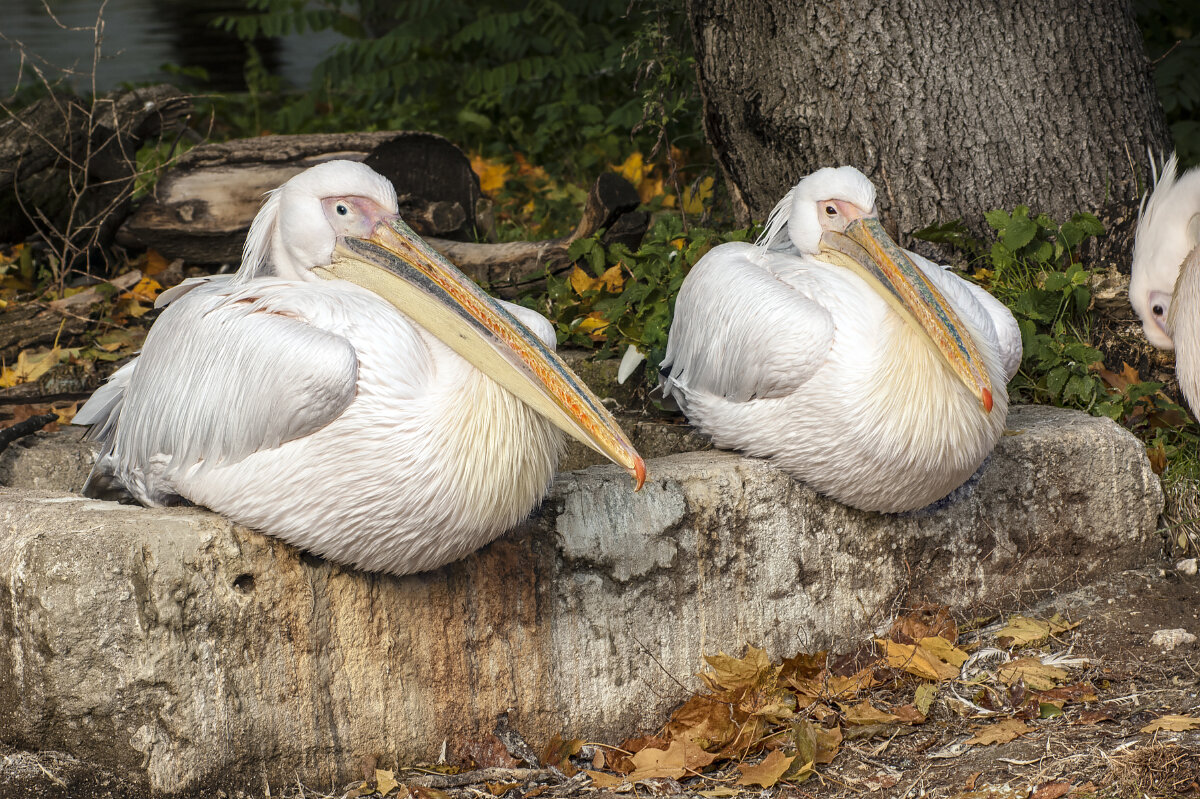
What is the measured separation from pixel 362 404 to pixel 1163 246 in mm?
2521

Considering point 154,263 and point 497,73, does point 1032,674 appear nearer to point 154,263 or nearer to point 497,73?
point 154,263

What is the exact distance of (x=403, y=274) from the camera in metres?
2.69

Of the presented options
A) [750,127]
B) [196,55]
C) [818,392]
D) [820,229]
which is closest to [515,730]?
[818,392]

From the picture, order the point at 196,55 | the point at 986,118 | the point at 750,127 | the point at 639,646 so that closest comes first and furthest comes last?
the point at 639,646 → the point at 986,118 → the point at 750,127 → the point at 196,55

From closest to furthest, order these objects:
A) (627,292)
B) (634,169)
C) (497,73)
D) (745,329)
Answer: (745,329) → (627,292) → (634,169) → (497,73)

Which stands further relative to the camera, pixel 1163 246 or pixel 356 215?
pixel 1163 246

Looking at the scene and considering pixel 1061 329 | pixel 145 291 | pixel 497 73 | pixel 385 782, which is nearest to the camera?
pixel 385 782

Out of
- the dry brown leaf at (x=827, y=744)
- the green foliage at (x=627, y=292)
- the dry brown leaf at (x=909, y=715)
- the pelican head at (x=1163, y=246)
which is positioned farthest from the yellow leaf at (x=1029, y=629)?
the green foliage at (x=627, y=292)

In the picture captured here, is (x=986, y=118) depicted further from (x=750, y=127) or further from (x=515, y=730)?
(x=515, y=730)

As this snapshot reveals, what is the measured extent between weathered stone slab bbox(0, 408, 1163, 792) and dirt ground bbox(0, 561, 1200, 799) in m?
0.09

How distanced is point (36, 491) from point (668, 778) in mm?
1697

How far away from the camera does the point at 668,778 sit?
2.78 meters

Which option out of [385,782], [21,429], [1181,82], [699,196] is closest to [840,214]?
[385,782]

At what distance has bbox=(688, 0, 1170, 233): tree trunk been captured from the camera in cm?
402
